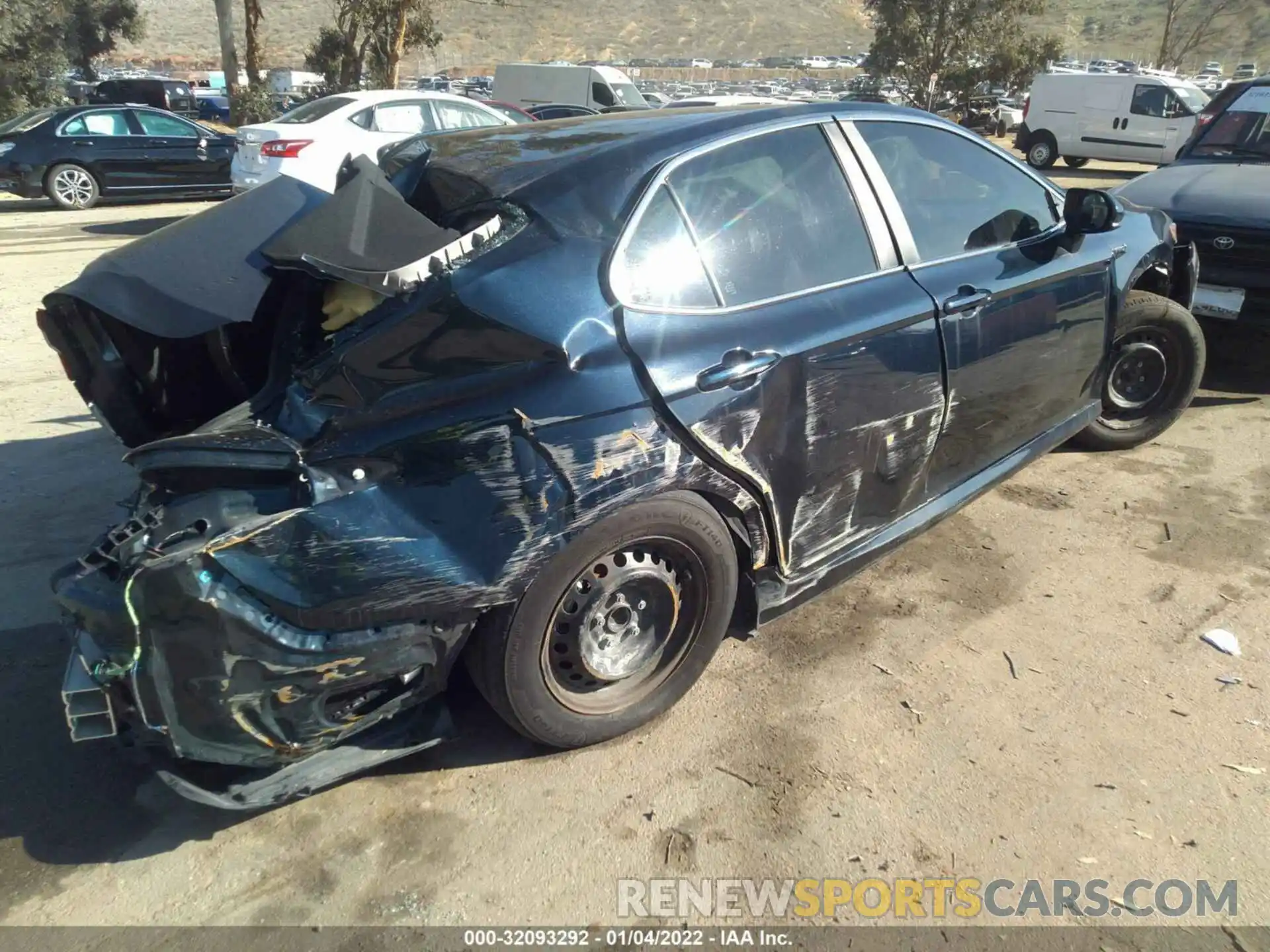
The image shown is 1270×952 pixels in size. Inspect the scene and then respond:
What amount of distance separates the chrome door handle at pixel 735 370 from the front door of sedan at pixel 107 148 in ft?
45.7

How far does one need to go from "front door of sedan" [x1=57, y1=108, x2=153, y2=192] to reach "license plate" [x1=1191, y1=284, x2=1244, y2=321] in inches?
541

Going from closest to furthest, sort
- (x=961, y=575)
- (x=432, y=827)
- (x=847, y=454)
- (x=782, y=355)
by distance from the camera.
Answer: (x=432, y=827)
(x=782, y=355)
(x=847, y=454)
(x=961, y=575)

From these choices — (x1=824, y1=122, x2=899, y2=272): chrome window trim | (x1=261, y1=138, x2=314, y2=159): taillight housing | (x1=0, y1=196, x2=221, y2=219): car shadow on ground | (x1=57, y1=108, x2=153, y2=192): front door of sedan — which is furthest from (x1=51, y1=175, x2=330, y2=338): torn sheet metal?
(x1=57, y1=108, x2=153, y2=192): front door of sedan

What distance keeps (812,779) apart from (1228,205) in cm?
490

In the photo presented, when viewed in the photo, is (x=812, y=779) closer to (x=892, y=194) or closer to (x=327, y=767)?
(x=327, y=767)

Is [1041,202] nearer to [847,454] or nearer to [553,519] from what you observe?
[847,454]

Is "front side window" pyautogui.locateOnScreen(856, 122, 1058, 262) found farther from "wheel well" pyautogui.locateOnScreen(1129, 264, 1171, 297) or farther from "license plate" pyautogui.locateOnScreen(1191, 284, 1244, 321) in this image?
"license plate" pyautogui.locateOnScreen(1191, 284, 1244, 321)

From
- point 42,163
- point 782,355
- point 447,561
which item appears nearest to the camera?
point 447,561

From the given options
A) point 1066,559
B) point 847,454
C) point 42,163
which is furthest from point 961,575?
point 42,163

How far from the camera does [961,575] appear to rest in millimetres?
3838

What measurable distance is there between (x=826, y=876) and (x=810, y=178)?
7.05ft

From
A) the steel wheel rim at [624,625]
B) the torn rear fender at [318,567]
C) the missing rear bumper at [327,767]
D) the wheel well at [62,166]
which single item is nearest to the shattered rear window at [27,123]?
the wheel well at [62,166]

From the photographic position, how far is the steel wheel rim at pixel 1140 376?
15.6ft

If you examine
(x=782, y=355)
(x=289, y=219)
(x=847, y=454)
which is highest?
(x=289, y=219)
